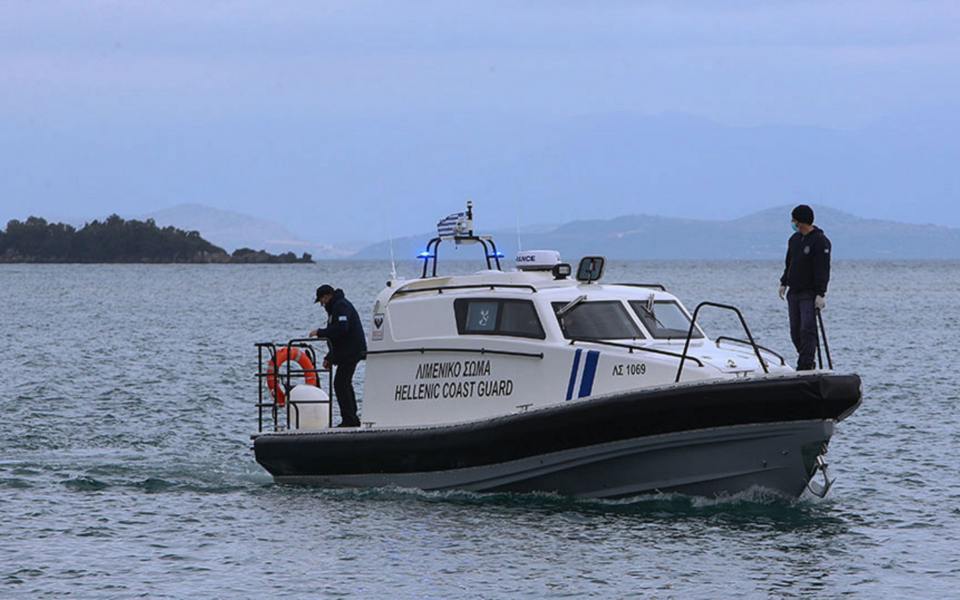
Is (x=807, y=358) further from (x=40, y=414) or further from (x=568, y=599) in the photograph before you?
(x=40, y=414)

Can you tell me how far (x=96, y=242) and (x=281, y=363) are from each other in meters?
171

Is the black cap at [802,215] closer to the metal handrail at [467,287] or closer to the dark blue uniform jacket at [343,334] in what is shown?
the metal handrail at [467,287]

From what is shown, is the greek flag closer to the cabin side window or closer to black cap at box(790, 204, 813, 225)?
the cabin side window

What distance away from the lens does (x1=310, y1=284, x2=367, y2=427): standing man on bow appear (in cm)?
1466

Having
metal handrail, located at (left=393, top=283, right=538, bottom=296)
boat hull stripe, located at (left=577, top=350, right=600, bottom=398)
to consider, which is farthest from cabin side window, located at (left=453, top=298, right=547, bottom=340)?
boat hull stripe, located at (left=577, top=350, right=600, bottom=398)

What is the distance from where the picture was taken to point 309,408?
15148mm

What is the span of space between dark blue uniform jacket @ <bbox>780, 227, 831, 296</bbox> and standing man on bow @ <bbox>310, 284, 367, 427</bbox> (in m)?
4.76

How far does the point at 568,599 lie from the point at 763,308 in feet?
183

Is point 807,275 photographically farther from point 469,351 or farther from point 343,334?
point 343,334

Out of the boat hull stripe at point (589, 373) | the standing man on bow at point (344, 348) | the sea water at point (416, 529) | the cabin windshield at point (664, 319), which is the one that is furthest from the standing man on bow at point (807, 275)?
the standing man on bow at point (344, 348)

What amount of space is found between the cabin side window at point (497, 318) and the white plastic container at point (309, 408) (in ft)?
7.71

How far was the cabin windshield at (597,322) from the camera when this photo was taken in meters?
Answer: 13.1

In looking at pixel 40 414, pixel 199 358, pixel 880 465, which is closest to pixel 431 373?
pixel 880 465

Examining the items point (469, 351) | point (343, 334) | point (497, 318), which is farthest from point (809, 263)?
point (343, 334)
